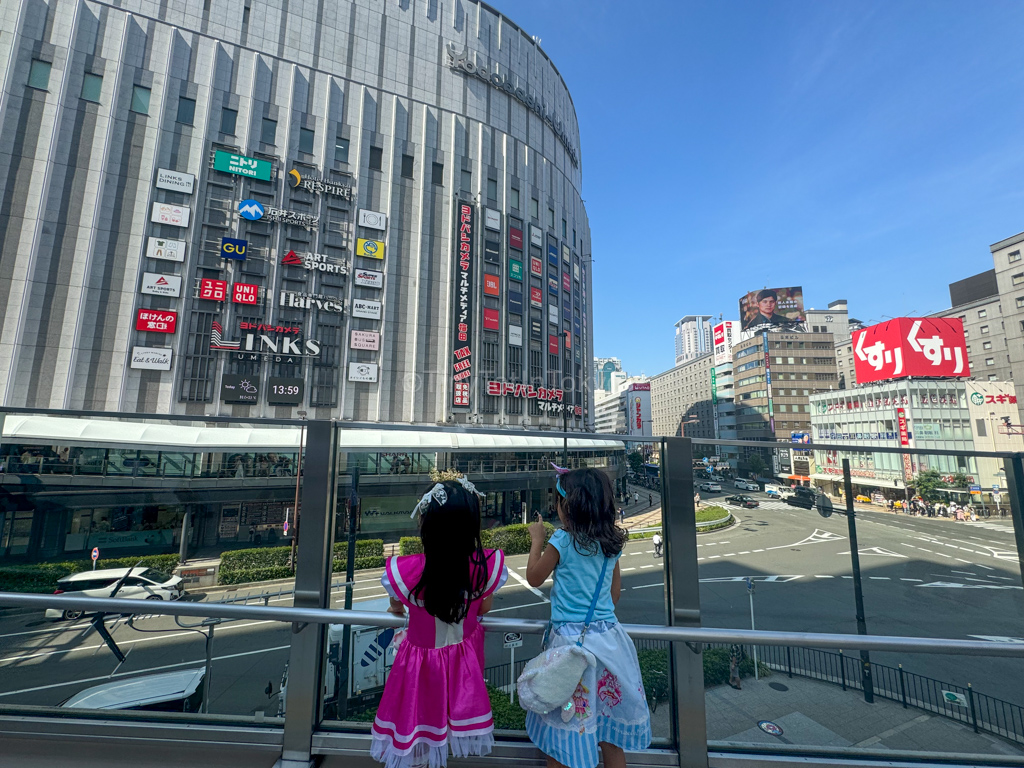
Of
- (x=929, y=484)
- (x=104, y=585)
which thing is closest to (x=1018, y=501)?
(x=929, y=484)

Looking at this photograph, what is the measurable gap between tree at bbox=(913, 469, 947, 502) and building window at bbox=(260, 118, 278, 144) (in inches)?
1087

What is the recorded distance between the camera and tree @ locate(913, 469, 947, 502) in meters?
2.35

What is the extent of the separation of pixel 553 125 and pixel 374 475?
3750cm

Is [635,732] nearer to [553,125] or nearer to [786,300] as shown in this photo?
[553,125]

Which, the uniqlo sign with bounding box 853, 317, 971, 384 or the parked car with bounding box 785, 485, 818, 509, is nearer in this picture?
the parked car with bounding box 785, 485, 818, 509

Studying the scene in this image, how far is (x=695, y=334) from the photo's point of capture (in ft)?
560

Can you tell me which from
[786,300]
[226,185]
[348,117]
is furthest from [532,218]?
[786,300]

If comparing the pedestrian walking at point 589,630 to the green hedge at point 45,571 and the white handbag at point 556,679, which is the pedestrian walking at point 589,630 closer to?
the white handbag at point 556,679

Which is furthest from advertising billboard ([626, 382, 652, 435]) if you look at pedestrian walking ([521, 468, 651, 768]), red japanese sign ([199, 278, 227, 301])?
pedestrian walking ([521, 468, 651, 768])

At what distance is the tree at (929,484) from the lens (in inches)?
92.7

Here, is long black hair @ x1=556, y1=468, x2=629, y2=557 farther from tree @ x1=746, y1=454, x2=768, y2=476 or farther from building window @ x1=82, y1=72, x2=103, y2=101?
building window @ x1=82, y1=72, x2=103, y2=101

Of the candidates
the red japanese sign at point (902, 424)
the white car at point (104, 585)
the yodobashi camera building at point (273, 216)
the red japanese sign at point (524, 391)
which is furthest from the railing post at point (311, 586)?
the red japanese sign at point (902, 424)

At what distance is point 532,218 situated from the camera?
96.1ft

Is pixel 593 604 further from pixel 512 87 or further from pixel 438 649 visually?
pixel 512 87
